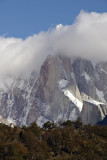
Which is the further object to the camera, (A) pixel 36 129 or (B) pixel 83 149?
(A) pixel 36 129

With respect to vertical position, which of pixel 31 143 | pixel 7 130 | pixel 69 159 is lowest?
pixel 69 159

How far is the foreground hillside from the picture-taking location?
9456cm

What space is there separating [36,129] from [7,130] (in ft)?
27.9

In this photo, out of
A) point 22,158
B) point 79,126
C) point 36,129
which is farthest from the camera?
point 79,126

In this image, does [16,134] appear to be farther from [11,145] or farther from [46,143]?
[11,145]

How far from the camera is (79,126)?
142125mm

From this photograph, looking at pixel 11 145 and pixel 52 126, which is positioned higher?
pixel 52 126

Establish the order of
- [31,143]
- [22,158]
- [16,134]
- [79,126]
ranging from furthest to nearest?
[79,126] → [16,134] → [31,143] → [22,158]

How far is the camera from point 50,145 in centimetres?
10881

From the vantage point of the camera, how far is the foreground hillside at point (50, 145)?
310ft

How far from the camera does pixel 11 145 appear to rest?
9594cm

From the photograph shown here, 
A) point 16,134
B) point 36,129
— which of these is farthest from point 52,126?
point 16,134

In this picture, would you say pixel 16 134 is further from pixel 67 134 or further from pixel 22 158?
pixel 22 158

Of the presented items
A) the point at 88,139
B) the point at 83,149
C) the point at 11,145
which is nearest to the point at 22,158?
the point at 11,145
